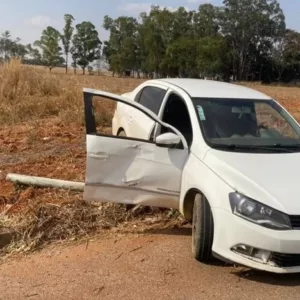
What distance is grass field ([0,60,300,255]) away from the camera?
506 centimetres

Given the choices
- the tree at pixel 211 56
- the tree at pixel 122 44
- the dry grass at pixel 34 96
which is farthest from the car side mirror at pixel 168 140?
the tree at pixel 122 44

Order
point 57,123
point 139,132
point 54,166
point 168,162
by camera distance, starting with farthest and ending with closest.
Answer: point 57,123 → point 54,166 → point 139,132 → point 168,162

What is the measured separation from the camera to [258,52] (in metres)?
79.4

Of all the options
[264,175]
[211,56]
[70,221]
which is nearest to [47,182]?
[70,221]

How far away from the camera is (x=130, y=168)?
4.49m

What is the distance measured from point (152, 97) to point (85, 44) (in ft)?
314

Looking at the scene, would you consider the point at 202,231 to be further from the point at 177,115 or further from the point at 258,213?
the point at 177,115

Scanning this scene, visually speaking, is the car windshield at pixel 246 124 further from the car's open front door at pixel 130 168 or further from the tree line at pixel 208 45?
the tree line at pixel 208 45

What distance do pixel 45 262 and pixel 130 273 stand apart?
80 centimetres

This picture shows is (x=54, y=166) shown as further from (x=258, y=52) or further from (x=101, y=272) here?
(x=258, y=52)

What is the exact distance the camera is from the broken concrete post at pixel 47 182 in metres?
5.59

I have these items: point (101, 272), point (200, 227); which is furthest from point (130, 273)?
point (200, 227)

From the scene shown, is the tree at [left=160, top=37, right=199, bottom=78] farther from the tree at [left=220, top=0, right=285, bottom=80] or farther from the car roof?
the car roof

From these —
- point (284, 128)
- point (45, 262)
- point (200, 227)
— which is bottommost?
point (45, 262)
